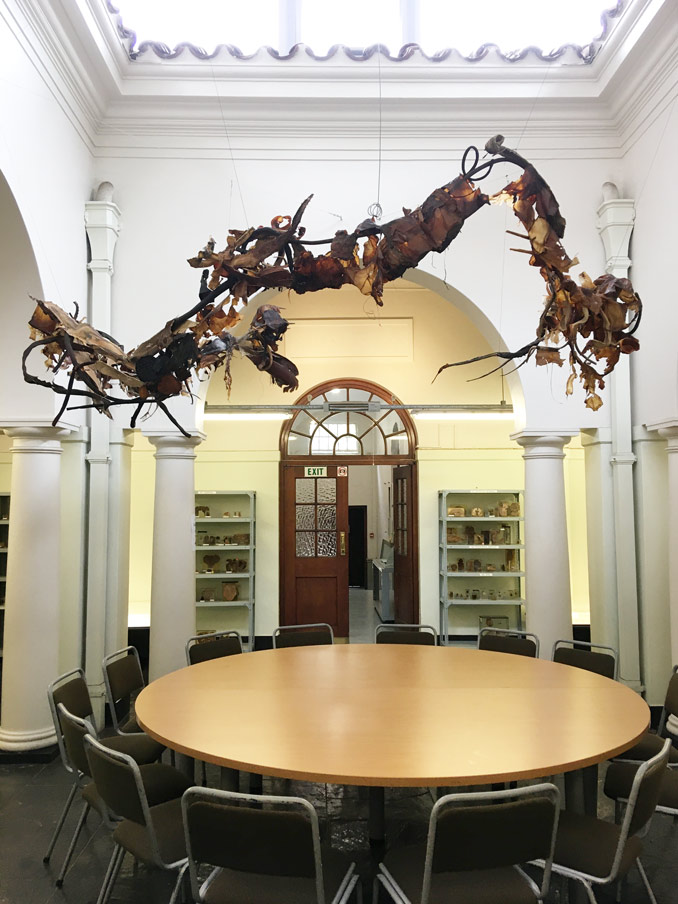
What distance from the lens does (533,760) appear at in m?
2.56

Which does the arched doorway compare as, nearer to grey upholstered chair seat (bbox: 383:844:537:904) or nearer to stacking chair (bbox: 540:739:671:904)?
stacking chair (bbox: 540:739:671:904)

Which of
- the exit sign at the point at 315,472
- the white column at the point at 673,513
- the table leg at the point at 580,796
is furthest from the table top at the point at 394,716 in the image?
the exit sign at the point at 315,472

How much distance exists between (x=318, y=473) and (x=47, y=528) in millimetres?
4163

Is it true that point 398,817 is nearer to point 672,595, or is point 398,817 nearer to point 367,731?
point 367,731

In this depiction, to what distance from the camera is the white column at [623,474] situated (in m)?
5.75

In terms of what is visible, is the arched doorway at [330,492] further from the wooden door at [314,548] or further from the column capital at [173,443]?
the column capital at [173,443]

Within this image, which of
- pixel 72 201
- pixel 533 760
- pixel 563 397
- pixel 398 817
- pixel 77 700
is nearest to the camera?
pixel 533 760

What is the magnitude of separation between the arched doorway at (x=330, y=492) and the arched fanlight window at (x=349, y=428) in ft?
0.04

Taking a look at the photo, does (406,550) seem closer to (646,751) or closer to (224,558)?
(224,558)

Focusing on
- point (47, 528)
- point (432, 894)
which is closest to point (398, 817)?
point (432, 894)

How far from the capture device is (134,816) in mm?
2658

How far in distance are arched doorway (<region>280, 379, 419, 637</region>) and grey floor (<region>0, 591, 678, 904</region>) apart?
160 inches

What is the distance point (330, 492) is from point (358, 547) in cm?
641

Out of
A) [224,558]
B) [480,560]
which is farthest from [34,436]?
[480,560]
